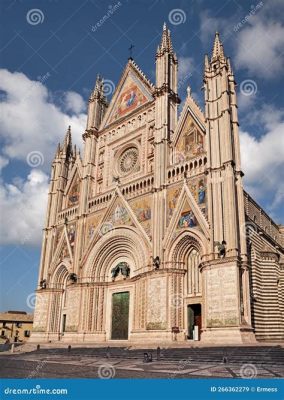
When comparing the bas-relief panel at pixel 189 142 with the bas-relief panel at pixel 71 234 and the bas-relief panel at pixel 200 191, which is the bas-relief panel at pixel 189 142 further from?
A: the bas-relief panel at pixel 71 234

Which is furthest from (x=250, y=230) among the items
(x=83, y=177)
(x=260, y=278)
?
(x=83, y=177)

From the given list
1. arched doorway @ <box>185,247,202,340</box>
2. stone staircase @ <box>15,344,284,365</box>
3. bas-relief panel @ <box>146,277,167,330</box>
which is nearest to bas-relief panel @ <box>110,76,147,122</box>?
arched doorway @ <box>185,247,202,340</box>

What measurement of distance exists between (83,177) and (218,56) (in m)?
16.3

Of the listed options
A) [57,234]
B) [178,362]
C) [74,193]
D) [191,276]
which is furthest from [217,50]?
[178,362]

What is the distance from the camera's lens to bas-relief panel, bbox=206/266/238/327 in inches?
832

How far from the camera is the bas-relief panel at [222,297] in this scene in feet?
69.4

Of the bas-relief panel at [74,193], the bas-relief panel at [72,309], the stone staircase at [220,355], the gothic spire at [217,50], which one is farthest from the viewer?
the bas-relief panel at [74,193]

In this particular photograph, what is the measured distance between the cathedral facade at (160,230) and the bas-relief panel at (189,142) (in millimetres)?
99

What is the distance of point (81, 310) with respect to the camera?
30.4m

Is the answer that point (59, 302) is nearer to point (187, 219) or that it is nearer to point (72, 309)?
point (72, 309)

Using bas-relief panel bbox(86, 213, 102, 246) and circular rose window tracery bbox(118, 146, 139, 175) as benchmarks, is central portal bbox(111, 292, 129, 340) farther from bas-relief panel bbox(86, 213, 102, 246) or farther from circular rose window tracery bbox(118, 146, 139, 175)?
circular rose window tracery bbox(118, 146, 139, 175)

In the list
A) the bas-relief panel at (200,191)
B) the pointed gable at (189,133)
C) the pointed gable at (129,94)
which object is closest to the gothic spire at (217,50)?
the pointed gable at (189,133)

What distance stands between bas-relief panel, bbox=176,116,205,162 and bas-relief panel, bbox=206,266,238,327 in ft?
30.9

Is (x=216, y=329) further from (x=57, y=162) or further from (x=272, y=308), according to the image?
(x=57, y=162)
